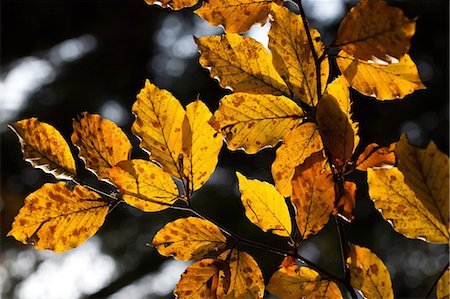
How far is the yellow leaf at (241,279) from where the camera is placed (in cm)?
37

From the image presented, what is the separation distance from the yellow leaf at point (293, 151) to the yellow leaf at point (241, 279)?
0.06 m

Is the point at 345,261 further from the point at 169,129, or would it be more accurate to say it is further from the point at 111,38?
the point at 111,38

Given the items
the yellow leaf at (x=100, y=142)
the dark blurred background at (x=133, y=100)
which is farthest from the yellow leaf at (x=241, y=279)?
the dark blurred background at (x=133, y=100)

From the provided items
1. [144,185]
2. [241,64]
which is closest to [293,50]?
[241,64]

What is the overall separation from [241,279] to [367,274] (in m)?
0.09

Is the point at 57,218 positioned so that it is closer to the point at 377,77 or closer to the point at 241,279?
the point at 241,279

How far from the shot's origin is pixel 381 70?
354mm

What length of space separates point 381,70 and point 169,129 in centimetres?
16

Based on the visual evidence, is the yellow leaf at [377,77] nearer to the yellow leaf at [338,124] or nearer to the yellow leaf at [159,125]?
the yellow leaf at [338,124]

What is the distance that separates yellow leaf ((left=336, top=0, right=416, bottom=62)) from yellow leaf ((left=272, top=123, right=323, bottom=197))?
7 cm

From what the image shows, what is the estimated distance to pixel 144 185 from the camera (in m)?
0.38

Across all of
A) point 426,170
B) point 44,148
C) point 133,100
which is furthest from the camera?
point 133,100

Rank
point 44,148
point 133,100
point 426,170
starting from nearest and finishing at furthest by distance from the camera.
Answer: point 426,170 < point 44,148 < point 133,100

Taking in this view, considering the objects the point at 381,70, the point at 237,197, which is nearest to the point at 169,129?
the point at 381,70
